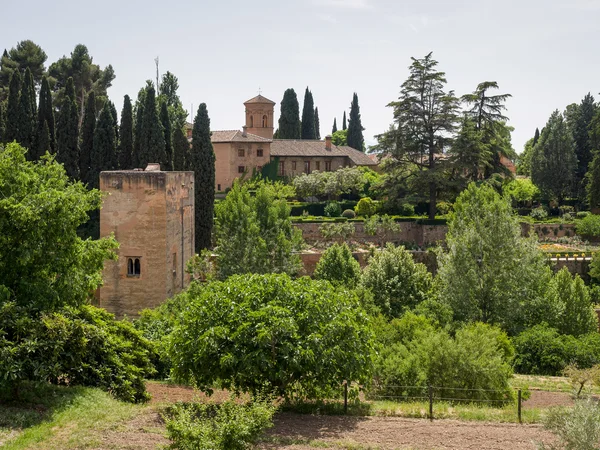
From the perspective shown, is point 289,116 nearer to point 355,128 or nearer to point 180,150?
point 355,128

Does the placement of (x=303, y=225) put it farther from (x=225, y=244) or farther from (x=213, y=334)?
(x=213, y=334)

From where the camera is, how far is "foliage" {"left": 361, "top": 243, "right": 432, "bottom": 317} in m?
27.9

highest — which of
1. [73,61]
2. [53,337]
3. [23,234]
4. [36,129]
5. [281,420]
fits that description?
[73,61]

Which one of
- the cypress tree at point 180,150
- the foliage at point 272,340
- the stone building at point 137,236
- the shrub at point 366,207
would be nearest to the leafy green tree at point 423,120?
the shrub at point 366,207

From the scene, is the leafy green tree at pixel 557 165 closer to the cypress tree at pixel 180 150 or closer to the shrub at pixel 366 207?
the shrub at pixel 366 207

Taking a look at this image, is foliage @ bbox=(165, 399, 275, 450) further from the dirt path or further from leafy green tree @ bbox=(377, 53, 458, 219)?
leafy green tree @ bbox=(377, 53, 458, 219)

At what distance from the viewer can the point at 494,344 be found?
19.7m

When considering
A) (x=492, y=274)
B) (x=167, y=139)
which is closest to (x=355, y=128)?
(x=167, y=139)

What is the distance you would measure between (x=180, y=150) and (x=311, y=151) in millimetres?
21389

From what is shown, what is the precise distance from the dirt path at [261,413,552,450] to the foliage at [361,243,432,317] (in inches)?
546

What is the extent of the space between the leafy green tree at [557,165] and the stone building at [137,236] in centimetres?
3921

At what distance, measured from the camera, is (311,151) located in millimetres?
62938

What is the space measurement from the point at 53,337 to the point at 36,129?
107 ft

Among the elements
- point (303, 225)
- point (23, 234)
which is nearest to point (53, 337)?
point (23, 234)
